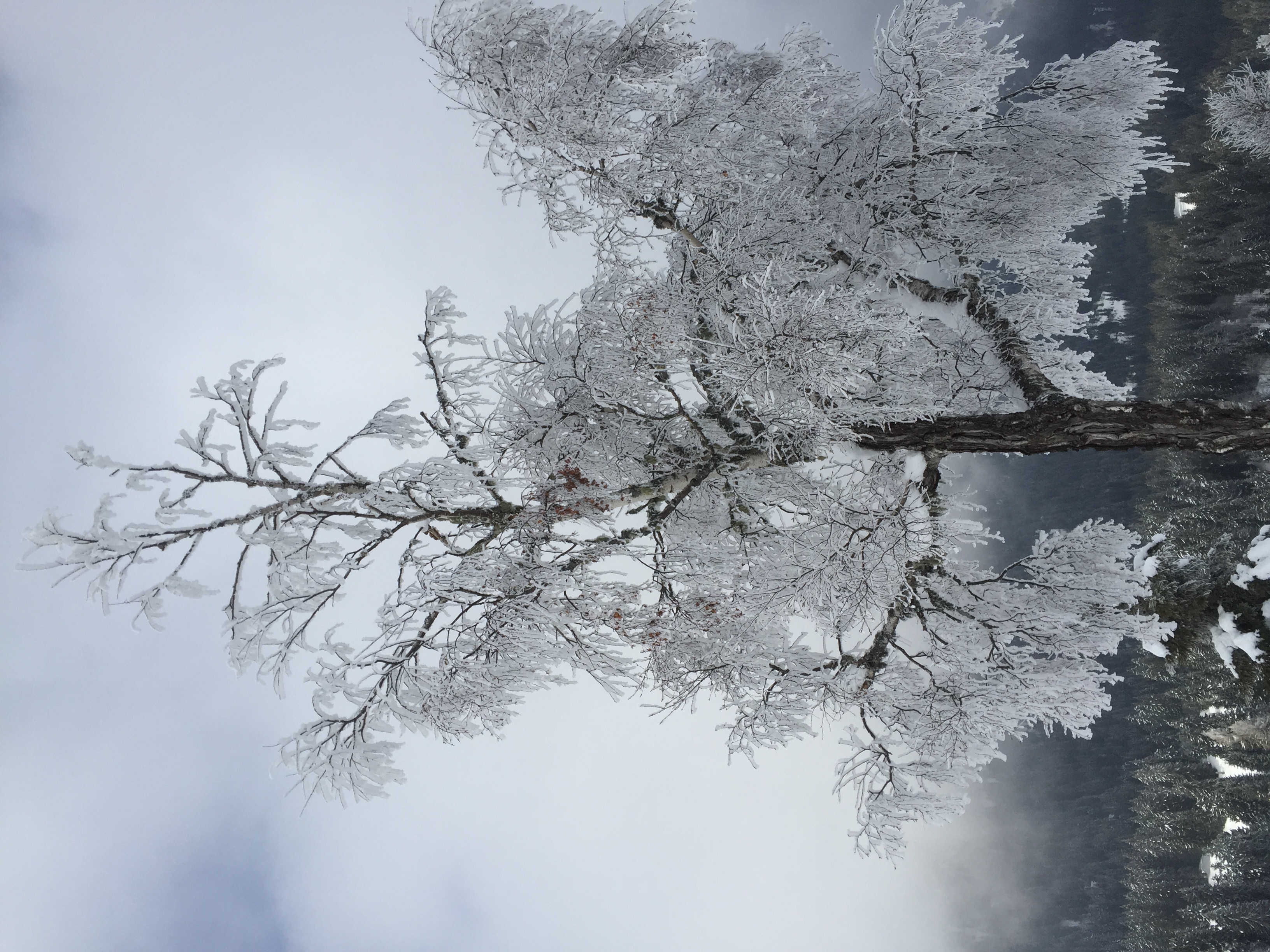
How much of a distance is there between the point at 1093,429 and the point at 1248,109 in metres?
17.7

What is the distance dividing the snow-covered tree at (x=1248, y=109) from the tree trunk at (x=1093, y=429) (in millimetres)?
16798

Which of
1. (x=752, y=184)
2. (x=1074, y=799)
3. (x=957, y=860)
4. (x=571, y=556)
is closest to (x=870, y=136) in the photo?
(x=752, y=184)

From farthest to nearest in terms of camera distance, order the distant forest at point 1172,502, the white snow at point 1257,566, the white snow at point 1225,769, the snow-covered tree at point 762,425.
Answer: the white snow at point 1225,769, the distant forest at point 1172,502, the white snow at point 1257,566, the snow-covered tree at point 762,425

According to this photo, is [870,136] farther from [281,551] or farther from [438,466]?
[281,551]

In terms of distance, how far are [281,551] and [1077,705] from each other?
21.9 ft

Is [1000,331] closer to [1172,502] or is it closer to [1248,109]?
[1248,109]

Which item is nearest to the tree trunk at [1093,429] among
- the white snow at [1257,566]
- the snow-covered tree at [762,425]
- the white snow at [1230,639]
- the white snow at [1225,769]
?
the snow-covered tree at [762,425]

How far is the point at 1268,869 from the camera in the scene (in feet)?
70.9

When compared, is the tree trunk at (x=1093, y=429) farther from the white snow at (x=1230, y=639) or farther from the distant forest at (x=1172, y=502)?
the distant forest at (x=1172, y=502)

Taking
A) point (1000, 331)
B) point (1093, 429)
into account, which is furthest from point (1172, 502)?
point (1093, 429)

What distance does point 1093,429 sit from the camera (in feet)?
16.8

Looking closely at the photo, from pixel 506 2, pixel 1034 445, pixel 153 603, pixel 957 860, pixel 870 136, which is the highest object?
pixel 506 2

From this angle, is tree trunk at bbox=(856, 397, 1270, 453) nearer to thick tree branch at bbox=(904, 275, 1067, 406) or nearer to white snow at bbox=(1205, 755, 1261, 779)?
thick tree branch at bbox=(904, 275, 1067, 406)

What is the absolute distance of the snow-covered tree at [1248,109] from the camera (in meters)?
16.1
